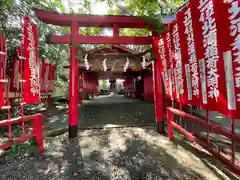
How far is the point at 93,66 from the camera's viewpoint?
4.79 meters

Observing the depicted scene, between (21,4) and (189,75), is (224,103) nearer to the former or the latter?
(189,75)

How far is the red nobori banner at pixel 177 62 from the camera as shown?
9.81 feet

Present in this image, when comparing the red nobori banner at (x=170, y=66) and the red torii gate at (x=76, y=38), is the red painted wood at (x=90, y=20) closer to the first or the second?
the red torii gate at (x=76, y=38)

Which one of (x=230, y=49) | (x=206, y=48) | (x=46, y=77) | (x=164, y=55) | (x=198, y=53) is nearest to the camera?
(x=230, y=49)

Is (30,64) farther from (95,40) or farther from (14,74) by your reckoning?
(14,74)

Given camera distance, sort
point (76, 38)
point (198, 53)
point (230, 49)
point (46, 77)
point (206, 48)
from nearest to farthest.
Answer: point (230, 49), point (206, 48), point (198, 53), point (76, 38), point (46, 77)

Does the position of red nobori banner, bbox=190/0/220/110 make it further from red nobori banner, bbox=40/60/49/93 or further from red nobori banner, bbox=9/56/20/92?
red nobori banner, bbox=40/60/49/93

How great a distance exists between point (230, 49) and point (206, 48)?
0.48 m

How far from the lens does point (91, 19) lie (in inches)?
172

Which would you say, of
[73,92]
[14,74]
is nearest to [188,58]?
[73,92]

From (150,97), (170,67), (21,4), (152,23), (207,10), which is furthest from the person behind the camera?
(150,97)

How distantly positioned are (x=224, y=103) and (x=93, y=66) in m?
3.81

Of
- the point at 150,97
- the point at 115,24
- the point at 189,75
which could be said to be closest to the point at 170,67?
the point at 189,75

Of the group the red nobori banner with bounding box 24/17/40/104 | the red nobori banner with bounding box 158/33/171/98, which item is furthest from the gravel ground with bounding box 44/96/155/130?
the red nobori banner with bounding box 24/17/40/104
